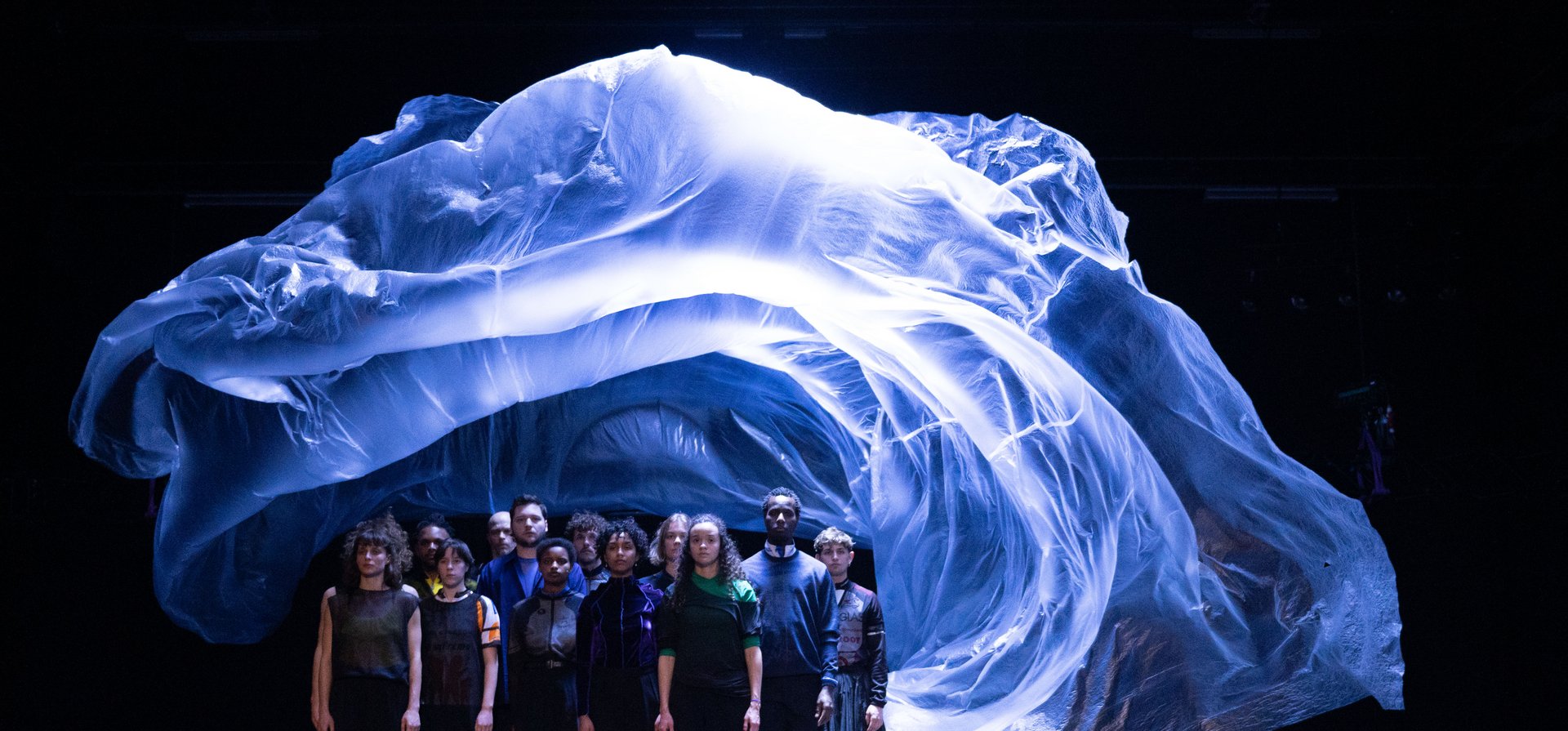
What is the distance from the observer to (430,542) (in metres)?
3.70

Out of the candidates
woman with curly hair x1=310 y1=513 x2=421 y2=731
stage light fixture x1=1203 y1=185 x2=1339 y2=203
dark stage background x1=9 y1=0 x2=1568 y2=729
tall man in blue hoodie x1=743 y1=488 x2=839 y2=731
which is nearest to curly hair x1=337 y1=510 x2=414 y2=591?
woman with curly hair x1=310 y1=513 x2=421 y2=731

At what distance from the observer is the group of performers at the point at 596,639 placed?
3.46 m

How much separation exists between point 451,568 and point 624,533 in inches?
21.1

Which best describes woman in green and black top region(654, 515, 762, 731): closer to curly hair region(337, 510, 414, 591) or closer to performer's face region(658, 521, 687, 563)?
performer's face region(658, 521, 687, 563)

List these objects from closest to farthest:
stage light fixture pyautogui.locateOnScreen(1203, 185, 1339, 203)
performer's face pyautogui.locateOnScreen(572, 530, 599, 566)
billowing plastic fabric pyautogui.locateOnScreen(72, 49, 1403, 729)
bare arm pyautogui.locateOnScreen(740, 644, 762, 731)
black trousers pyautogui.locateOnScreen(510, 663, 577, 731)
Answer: billowing plastic fabric pyautogui.locateOnScreen(72, 49, 1403, 729)
bare arm pyautogui.locateOnScreen(740, 644, 762, 731)
black trousers pyautogui.locateOnScreen(510, 663, 577, 731)
performer's face pyautogui.locateOnScreen(572, 530, 599, 566)
stage light fixture pyautogui.locateOnScreen(1203, 185, 1339, 203)

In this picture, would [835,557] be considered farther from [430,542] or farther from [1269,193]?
[1269,193]

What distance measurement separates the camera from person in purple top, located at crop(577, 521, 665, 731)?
11.6 ft

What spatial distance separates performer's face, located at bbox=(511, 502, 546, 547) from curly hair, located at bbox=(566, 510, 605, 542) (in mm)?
105

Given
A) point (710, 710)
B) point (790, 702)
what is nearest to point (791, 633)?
point (790, 702)

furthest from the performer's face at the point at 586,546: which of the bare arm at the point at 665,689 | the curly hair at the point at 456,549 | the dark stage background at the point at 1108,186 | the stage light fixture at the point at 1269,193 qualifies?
the stage light fixture at the point at 1269,193

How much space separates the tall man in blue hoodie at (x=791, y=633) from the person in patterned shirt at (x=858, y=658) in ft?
0.57

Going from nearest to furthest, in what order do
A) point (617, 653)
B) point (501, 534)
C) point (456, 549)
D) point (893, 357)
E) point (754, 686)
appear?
point (893, 357)
point (754, 686)
point (617, 653)
point (456, 549)
point (501, 534)

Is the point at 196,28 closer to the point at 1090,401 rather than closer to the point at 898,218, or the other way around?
the point at 898,218

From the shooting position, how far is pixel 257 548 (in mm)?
3623
